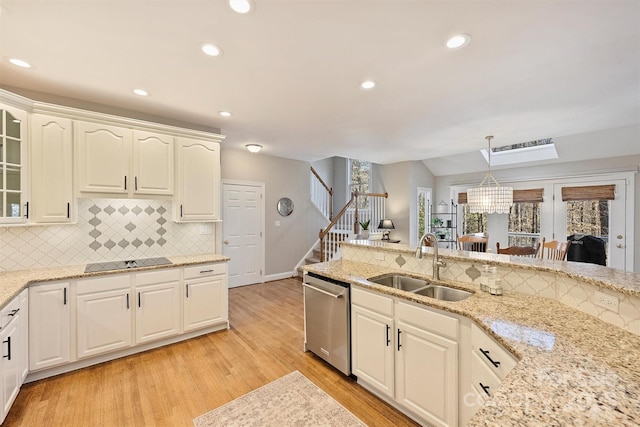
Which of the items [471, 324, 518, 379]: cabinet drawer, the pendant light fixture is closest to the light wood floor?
[471, 324, 518, 379]: cabinet drawer

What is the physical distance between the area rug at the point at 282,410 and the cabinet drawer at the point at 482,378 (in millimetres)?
873

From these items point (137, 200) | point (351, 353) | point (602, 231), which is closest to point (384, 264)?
point (351, 353)

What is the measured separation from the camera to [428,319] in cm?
179

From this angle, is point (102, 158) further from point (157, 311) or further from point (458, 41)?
point (458, 41)

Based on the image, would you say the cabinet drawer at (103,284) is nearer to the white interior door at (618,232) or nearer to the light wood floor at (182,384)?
the light wood floor at (182,384)

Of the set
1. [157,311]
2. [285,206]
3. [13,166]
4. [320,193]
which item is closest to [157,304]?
[157,311]

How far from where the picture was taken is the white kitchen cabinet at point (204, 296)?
10.3 ft

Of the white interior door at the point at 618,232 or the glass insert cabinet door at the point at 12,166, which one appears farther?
the white interior door at the point at 618,232

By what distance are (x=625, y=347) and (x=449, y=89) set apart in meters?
2.27

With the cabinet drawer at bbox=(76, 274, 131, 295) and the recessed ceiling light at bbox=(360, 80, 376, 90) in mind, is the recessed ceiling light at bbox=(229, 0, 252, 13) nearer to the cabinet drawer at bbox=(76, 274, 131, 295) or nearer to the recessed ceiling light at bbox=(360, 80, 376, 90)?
the recessed ceiling light at bbox=(360, 80, 376, 90)

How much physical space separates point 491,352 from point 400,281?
115 cm

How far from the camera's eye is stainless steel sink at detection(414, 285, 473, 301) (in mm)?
2060

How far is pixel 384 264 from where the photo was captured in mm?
2775

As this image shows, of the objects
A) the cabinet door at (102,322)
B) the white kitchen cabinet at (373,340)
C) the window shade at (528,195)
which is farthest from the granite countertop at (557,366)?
the window shade at (528,195)
